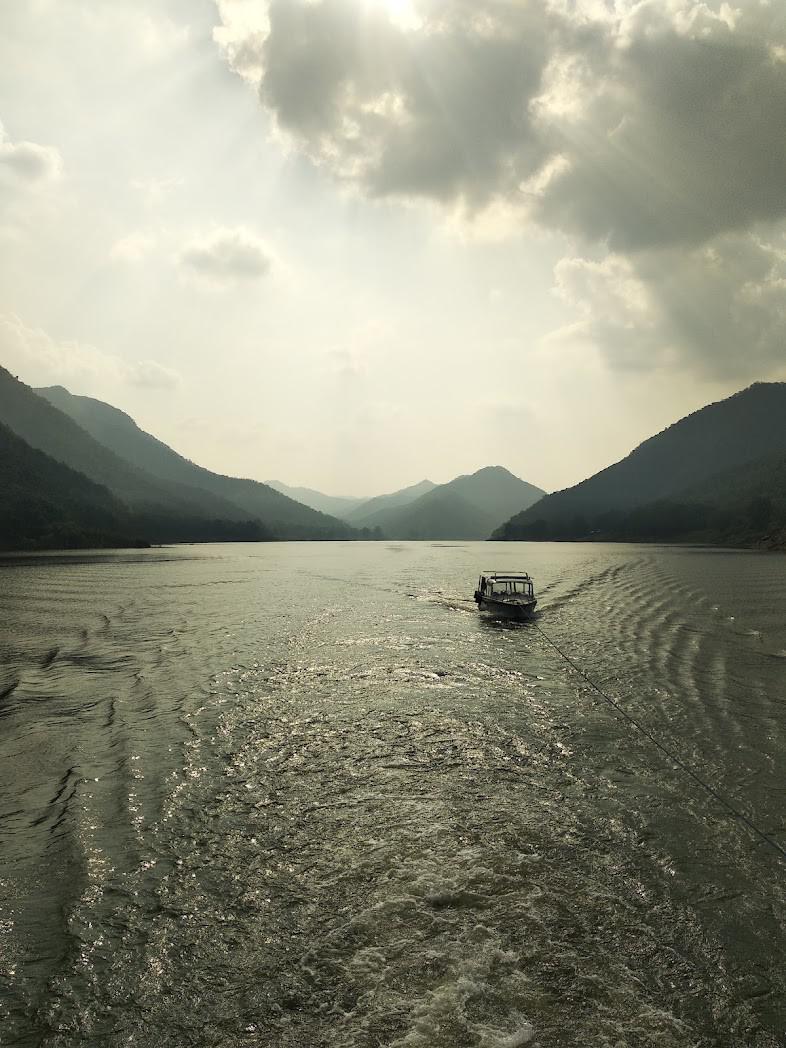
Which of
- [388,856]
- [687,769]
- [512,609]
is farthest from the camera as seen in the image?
[512,609]

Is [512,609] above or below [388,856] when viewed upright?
above

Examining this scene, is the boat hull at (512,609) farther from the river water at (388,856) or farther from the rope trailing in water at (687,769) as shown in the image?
the rope trailing in water at (687,769)

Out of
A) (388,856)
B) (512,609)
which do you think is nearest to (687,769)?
(388,856)

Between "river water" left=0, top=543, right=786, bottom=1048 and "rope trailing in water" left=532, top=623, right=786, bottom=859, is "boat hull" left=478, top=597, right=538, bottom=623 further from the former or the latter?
"rope trailing in water" left=532, top=623, right=786, bottom=859

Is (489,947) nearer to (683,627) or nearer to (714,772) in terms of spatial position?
(714,772)

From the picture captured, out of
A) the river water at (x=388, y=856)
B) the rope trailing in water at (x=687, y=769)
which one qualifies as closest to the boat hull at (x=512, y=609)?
the river water at (x=388, y=856)

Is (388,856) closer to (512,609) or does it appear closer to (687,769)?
(687,769)

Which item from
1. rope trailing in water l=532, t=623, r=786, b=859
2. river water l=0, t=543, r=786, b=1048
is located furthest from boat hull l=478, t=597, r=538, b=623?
rope trailing in water l=532, t=623, r=786, b=859

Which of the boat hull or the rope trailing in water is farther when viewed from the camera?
the boat hull

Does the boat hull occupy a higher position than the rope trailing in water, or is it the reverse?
the boat hull
